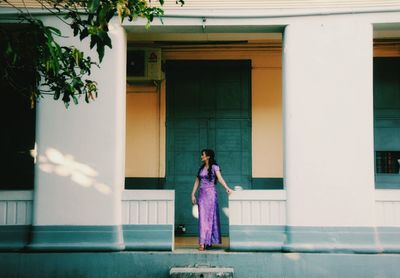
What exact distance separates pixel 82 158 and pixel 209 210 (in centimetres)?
226

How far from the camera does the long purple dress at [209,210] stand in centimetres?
805

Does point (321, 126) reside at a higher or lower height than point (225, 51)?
lower

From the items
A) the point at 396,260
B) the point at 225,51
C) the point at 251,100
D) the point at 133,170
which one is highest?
the point at 225,51

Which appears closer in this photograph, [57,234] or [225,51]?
[57,234]

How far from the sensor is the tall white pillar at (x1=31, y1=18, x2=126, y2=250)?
7.56 meters

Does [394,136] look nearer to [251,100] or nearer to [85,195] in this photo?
[251,100]

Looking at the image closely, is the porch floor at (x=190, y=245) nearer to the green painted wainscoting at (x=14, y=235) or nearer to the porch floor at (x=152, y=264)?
the porch floor at (x=152, y=264)

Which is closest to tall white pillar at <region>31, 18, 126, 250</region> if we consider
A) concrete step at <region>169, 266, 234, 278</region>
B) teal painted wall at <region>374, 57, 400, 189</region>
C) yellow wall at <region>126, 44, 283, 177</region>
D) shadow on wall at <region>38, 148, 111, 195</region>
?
shadow on wall at <region>38, 148, 111, 195</region>

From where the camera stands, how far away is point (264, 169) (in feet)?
31.5

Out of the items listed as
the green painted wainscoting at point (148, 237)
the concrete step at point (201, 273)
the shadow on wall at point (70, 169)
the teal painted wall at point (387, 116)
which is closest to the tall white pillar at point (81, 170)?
the shadow on wall at point (70, 169)

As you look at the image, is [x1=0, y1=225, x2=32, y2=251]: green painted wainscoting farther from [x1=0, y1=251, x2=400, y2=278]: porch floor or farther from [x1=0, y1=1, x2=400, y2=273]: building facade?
[x1=0, y1=251, x2=400, y2=278]: porch floor

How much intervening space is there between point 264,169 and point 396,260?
3.09m

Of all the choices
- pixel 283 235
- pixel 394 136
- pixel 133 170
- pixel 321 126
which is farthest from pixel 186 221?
pixel 394 136

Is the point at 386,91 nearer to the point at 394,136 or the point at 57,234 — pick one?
the point at 394,136
